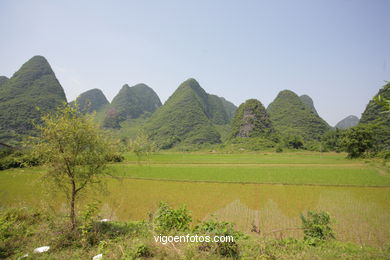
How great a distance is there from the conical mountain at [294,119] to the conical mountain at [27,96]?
75775 millimetres

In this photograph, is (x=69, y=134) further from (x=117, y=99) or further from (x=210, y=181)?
(x=117, y=99)

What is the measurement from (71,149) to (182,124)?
254ft

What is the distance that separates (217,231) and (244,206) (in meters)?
6.13

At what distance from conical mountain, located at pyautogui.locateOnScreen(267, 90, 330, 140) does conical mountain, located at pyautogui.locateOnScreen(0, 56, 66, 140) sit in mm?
75775

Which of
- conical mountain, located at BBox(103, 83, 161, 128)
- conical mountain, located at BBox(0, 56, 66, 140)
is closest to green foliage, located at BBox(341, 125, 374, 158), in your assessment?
conical mountain, located at BBox(0, 56, 66, 140)

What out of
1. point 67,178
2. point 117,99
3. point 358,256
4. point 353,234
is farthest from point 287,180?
point 117,99

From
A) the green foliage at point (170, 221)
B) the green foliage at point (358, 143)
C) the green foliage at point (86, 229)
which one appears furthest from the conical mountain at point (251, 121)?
the green foliage at point (86, 229)

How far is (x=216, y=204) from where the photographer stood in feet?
35.2

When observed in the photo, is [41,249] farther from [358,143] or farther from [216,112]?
[216,112]

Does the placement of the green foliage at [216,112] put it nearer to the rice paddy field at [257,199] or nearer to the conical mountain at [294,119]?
the conical mountain at [294,119]

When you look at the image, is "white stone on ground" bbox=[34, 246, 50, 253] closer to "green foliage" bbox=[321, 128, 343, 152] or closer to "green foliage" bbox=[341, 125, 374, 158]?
"green foliage" bbox=[341, 125, 374, 158]

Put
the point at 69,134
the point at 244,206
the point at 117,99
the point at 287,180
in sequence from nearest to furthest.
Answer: the point at 69,134 → the point at 244,206 → the point at 287,180 → the point at 117,99

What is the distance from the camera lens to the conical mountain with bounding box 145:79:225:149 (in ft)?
247

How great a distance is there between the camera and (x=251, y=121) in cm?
6656
